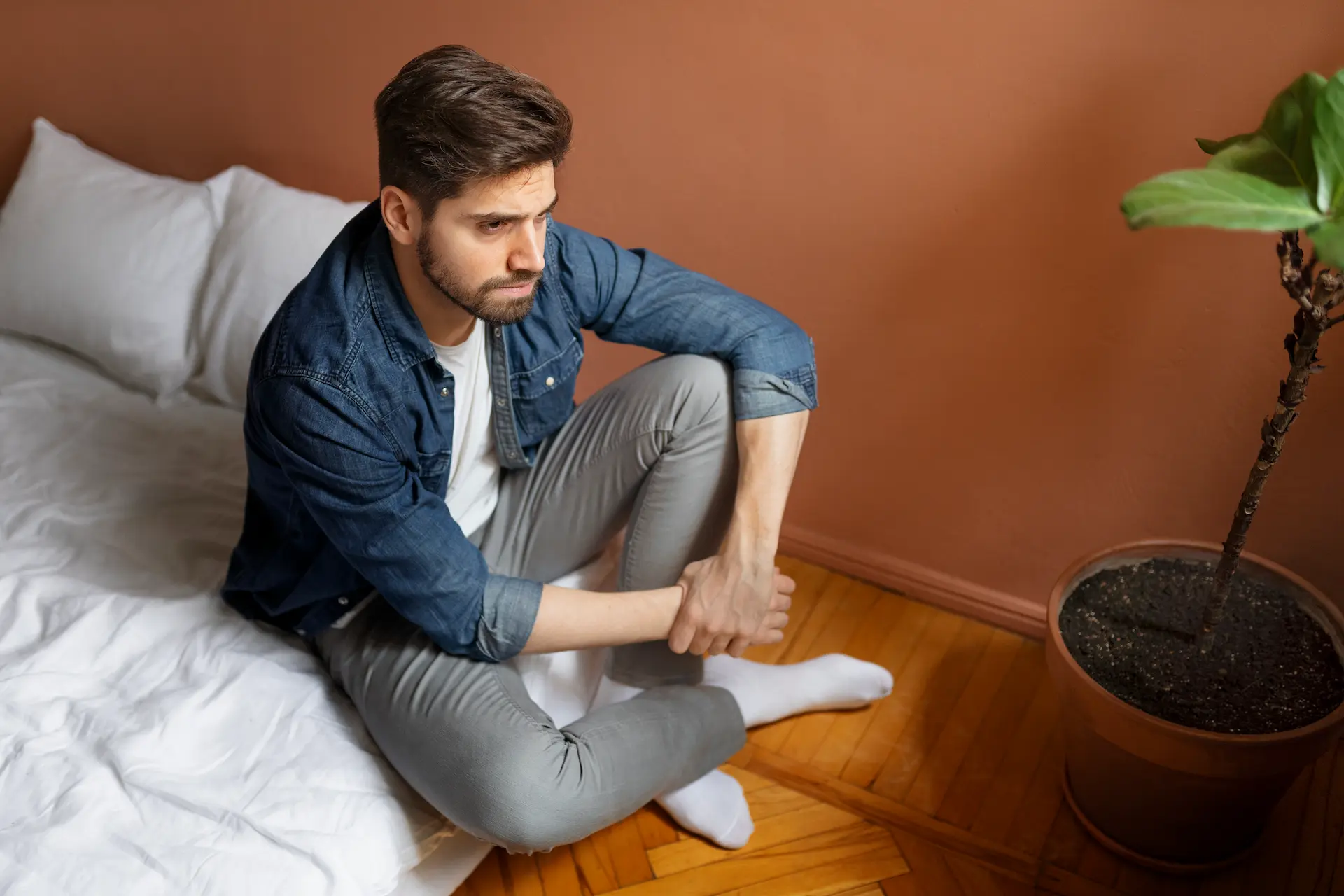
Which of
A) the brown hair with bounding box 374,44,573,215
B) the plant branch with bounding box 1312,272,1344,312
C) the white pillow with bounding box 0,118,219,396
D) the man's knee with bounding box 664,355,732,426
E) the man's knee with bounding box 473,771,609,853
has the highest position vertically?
the brown hair with bounding box 374,44,573,215

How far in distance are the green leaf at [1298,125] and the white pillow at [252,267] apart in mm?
1293

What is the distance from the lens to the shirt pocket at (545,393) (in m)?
1.45

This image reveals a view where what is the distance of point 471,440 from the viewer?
1.46m

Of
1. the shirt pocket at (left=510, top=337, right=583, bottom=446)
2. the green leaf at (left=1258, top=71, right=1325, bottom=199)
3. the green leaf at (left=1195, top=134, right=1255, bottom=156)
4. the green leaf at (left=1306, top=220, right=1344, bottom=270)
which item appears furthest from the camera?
the shirt pocket at (left=510, top=337, right=583, bottom=446)

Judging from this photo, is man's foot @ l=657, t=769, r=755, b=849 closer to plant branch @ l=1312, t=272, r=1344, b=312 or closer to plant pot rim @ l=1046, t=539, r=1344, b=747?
plant pot rim @ l=1046, t=539, r=1344, b=747

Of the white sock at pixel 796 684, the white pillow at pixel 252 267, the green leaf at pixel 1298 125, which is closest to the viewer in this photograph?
the green leaf at pixel 1298 125

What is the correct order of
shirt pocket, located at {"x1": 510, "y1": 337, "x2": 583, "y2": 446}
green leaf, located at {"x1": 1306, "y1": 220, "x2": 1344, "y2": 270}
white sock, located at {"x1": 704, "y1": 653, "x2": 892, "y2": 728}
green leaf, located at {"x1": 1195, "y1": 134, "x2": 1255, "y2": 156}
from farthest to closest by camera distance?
white sock, located at {"x1": 704, "y1": 653, "x2": 892, "y2": 728}
shirt pocket, located at {"x1": 510, "y1": 337, "x2": 583, "y2": 446}
green leaf, located at {"x1": 1195, "y1": 134, "x2": 1255, "y2": 156}
green leaf, located at {"x1": 1306, "y1": 220, "x2": 1344, "y2": 270}

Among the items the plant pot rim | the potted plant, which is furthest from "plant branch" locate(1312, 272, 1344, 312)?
the plant pot rim

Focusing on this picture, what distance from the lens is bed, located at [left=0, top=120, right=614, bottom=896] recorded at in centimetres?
125

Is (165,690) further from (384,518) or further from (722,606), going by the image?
(722,606)

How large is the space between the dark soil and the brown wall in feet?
0.63

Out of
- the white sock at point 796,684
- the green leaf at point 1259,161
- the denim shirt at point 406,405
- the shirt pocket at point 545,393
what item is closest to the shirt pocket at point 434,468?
the denim shirt at point 406,405

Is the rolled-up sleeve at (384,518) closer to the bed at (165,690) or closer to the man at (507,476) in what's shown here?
the man at (507,476)

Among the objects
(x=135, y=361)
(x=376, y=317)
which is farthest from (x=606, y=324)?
(x=135, y=361)
